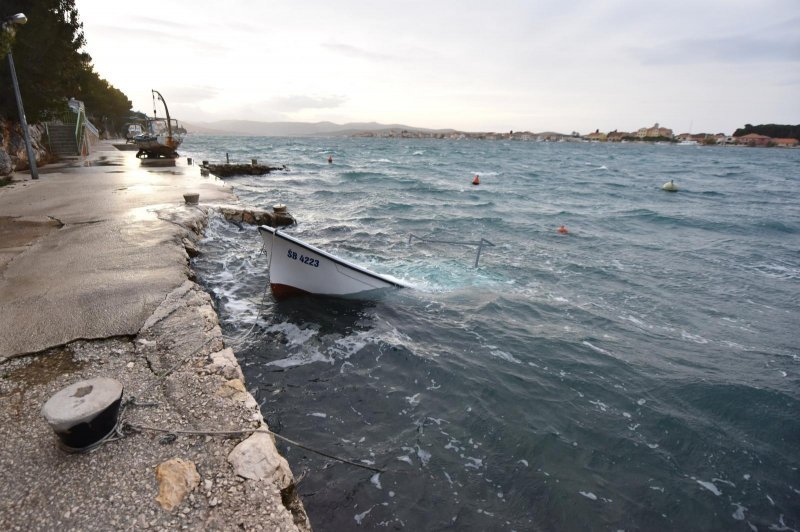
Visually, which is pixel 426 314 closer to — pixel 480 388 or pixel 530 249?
pixel 480 388

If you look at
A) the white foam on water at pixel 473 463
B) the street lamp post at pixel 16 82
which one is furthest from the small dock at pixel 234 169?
the white foam on water at pixel 473 463

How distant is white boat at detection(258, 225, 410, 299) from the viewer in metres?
8.40

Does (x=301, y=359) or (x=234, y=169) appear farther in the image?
(x=234, y=169)

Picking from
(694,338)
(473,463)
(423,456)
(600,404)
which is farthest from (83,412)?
(694,338)

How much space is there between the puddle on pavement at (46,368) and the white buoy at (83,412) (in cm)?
114

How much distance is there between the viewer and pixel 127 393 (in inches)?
156

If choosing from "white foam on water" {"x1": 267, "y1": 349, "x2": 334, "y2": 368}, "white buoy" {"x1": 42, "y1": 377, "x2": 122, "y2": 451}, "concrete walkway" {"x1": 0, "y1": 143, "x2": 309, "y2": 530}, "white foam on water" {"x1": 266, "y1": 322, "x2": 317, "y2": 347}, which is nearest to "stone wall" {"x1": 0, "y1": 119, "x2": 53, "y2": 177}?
"concrete walkway" {"x1": 0, "y1": 143, "x2": 309, "y2": 530}

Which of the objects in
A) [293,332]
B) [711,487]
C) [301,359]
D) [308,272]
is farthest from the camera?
[308,272]

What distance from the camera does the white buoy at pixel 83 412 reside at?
3107 mm

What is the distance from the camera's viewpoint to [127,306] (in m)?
5.69

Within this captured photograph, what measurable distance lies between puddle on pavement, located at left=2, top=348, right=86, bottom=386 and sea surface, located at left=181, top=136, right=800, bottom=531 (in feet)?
7.49

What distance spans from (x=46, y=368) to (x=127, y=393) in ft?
3.77

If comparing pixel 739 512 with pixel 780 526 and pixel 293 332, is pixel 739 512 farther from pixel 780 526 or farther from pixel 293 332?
pixel 293 332

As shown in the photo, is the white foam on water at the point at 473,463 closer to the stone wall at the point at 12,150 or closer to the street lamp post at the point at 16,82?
the street lamp post at the point at 16,82
